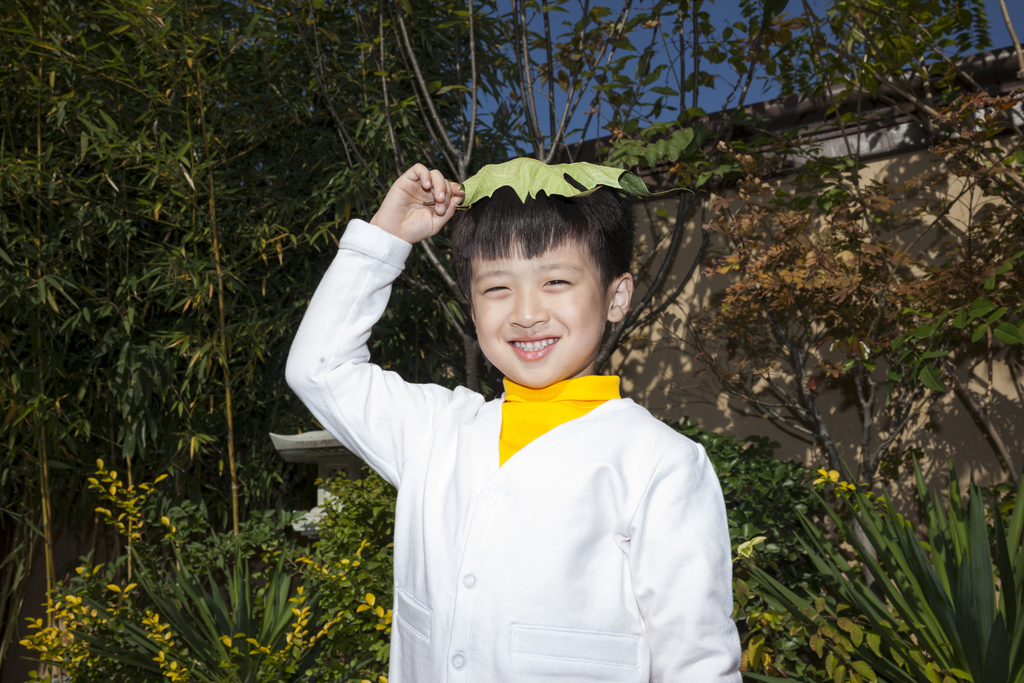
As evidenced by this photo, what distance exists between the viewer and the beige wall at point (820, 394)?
3.13 meters

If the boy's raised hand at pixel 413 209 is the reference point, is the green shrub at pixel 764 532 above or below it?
below

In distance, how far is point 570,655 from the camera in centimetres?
94

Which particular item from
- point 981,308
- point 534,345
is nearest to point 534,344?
point 534,345

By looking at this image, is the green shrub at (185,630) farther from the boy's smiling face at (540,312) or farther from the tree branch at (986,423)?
the tree branch at (986,423)

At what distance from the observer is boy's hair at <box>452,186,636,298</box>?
1.10m

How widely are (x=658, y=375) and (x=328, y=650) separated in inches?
94.8

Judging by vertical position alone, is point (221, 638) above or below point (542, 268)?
below

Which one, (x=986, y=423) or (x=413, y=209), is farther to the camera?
(x=986, y=423)

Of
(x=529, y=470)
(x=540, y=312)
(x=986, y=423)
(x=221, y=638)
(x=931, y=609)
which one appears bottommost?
(x=221, y=638)

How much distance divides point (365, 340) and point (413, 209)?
0.26 metres

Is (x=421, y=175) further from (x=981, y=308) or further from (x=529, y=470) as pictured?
(x=981, y=308)

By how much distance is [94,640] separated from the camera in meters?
2.26

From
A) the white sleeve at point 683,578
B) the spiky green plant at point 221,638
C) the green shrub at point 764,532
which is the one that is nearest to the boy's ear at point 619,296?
the white sleeve at point 683,578

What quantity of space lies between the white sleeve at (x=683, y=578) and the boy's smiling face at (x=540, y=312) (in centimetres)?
25
